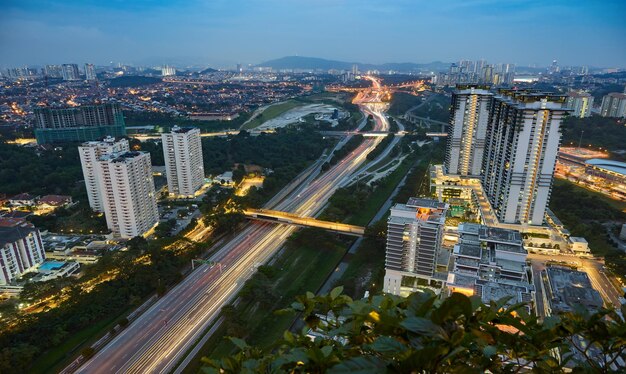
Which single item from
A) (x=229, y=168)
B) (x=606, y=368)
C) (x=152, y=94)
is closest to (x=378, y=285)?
(x=606, y=368)

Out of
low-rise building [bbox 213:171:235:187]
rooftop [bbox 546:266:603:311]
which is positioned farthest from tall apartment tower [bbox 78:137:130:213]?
rooftop [bbox 546:266:603:311]

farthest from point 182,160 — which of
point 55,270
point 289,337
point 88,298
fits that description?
point 289,337

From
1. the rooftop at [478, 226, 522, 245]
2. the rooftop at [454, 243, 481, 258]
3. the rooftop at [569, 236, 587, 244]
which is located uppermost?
the rooftop at [478, 226, 522, 245]

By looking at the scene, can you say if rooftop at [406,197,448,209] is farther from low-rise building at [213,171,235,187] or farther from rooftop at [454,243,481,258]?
low-rise building at [213,171,235,187]

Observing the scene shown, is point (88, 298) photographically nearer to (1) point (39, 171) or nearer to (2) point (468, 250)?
(2) point (468, 250)

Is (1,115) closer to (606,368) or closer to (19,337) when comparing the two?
(19,337)
